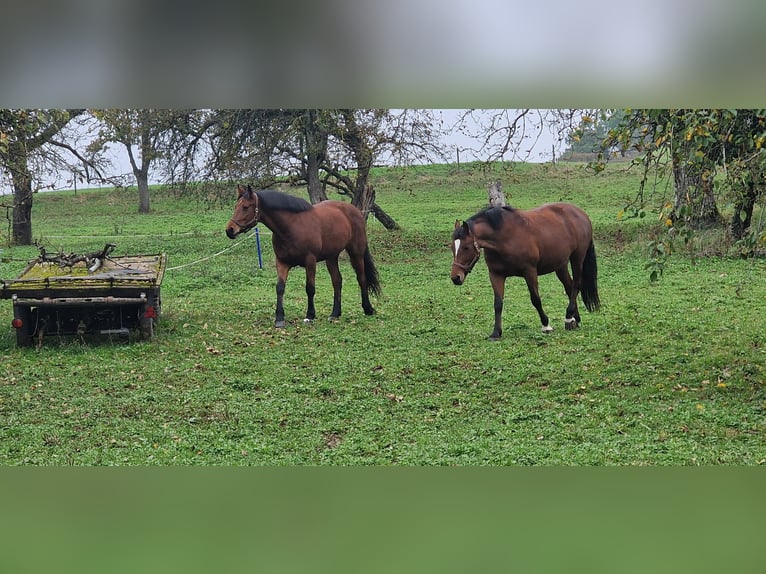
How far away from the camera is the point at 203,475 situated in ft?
17.5

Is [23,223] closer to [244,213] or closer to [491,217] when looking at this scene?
[244,213]

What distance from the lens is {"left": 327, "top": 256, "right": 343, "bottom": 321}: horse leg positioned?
7.29 meters

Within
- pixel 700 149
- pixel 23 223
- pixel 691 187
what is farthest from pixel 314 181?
pixel 700 149

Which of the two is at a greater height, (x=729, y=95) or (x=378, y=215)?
(x=729, y=95)

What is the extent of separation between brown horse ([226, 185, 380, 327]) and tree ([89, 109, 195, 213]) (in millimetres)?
821

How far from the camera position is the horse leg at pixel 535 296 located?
6.89 metres

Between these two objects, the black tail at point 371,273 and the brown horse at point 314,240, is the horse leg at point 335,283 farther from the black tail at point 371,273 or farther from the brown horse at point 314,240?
the black tail at point 371,273

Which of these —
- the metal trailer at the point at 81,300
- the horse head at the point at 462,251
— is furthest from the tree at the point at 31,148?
the horse head at the point at 462,251

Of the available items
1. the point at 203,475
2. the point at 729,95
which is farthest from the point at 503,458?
the point at 729,95

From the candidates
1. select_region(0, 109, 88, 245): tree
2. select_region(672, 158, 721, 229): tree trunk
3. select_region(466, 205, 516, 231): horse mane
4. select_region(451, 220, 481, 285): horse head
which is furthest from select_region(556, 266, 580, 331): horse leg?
select_region(0, 109, 88, 245): tree

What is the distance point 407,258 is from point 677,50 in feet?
10.4

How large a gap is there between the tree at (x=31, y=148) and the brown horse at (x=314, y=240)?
1.50m

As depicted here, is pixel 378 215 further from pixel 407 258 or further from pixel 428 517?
pixel 428 517

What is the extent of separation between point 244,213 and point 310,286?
811 millimetres
